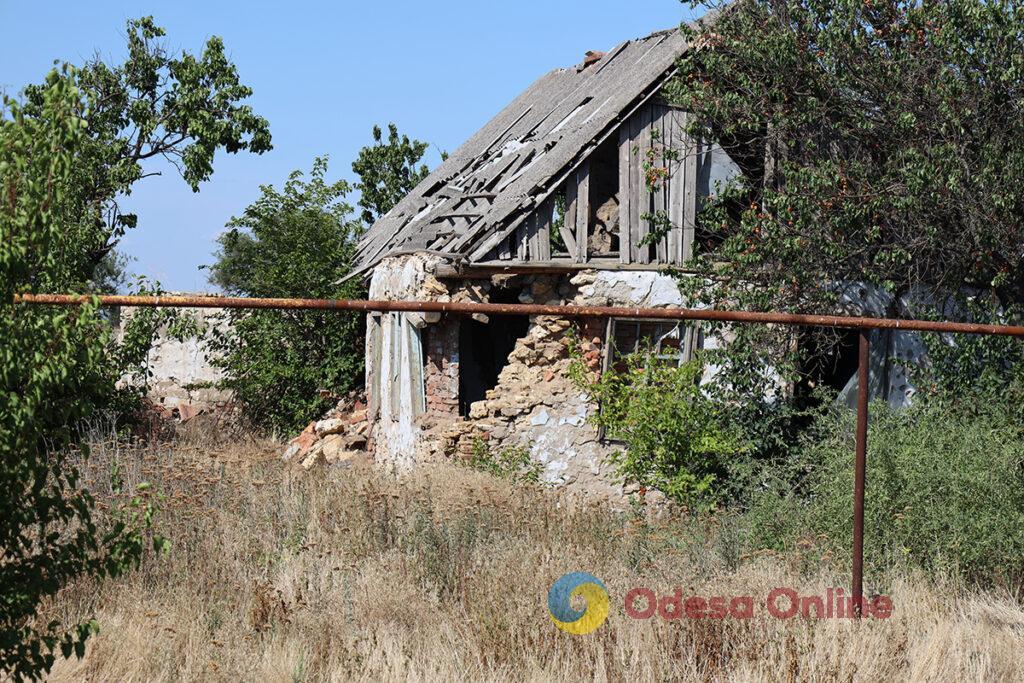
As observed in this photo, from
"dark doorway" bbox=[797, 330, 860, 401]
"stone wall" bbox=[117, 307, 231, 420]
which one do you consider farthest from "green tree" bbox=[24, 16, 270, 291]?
"dark doorway" bbox=[797, 330, 860, 401]

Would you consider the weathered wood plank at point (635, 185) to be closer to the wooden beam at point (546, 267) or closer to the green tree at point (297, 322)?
the wooden beam at point (546, 267)

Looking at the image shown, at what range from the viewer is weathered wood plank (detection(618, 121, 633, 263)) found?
12.9 meters

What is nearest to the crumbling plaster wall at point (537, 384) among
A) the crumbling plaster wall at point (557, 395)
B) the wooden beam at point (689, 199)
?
the crumbling plaster wall at point (557, 395)

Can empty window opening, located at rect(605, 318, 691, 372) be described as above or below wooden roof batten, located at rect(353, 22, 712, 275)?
below

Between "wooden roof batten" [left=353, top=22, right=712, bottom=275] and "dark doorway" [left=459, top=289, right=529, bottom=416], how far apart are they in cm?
174

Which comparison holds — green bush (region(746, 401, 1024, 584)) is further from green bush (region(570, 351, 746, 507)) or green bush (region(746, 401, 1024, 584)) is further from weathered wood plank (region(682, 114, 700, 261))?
weathered wood plank (region(682, 114, 700, 261))

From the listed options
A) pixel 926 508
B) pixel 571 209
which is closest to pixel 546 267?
pixel 571 209

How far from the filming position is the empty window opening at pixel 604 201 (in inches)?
530

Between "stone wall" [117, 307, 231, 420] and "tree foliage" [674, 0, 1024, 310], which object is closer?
"tree foliage" [674, 0, 1024, 310]

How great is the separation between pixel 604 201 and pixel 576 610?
29.0 feet

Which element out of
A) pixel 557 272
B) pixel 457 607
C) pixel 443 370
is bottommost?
pixel 457 607

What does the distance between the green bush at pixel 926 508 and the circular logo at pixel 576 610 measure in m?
1.91

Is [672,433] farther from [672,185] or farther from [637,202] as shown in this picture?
[672,185]

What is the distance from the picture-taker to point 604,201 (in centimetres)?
1402
